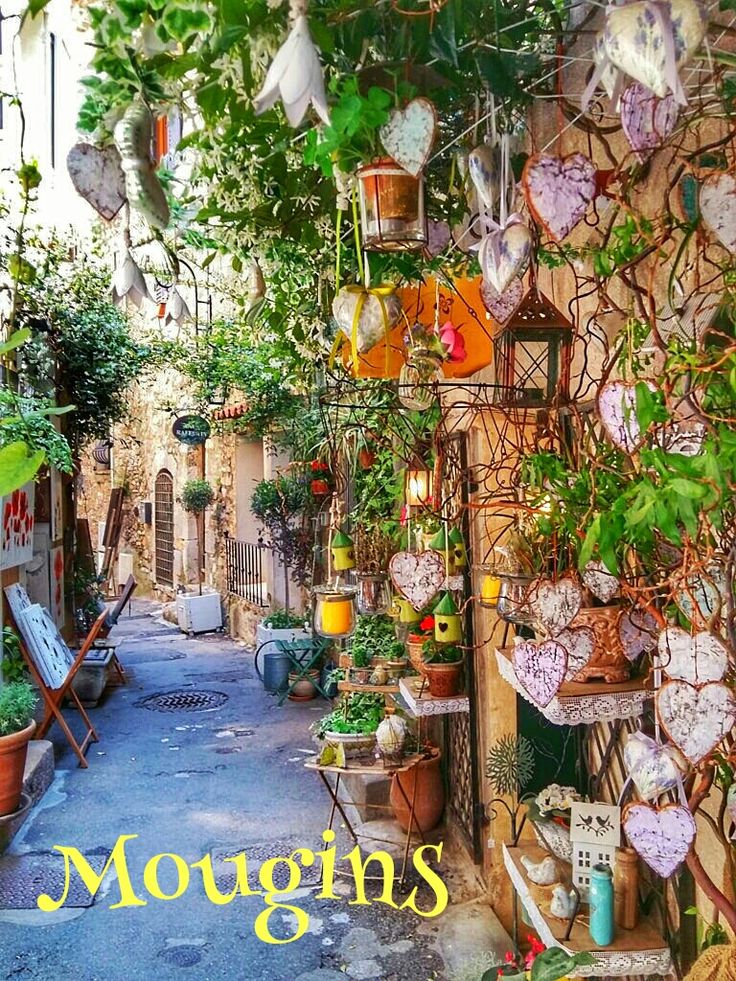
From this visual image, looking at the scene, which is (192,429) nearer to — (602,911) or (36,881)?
(36,881)

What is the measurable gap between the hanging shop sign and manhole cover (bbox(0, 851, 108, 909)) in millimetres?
5562

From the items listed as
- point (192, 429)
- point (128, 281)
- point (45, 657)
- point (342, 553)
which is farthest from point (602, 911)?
point (192, 429)

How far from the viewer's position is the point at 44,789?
517 centimetres

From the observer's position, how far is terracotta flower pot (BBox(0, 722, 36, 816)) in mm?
4340

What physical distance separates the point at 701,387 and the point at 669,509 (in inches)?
Result: 8.7

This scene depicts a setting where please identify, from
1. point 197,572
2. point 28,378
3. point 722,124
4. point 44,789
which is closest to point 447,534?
Result: point 722,124

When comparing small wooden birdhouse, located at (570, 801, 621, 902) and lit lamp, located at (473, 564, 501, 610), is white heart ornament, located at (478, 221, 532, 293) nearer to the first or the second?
lit lamp, located at (473, 564, 501, 610)

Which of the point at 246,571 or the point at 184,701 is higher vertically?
the point at 246,571

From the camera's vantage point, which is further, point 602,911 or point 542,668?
point 602,911

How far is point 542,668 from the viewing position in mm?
1655

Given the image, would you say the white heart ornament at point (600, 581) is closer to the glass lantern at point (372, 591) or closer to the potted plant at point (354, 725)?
the potted plant at point (354, 725)

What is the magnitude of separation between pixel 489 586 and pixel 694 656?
1.66 metres

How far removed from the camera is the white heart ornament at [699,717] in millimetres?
1202

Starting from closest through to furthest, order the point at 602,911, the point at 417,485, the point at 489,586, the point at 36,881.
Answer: the point at 602,911
the point at 489,586
the point at 417,485
the point at 36,881
